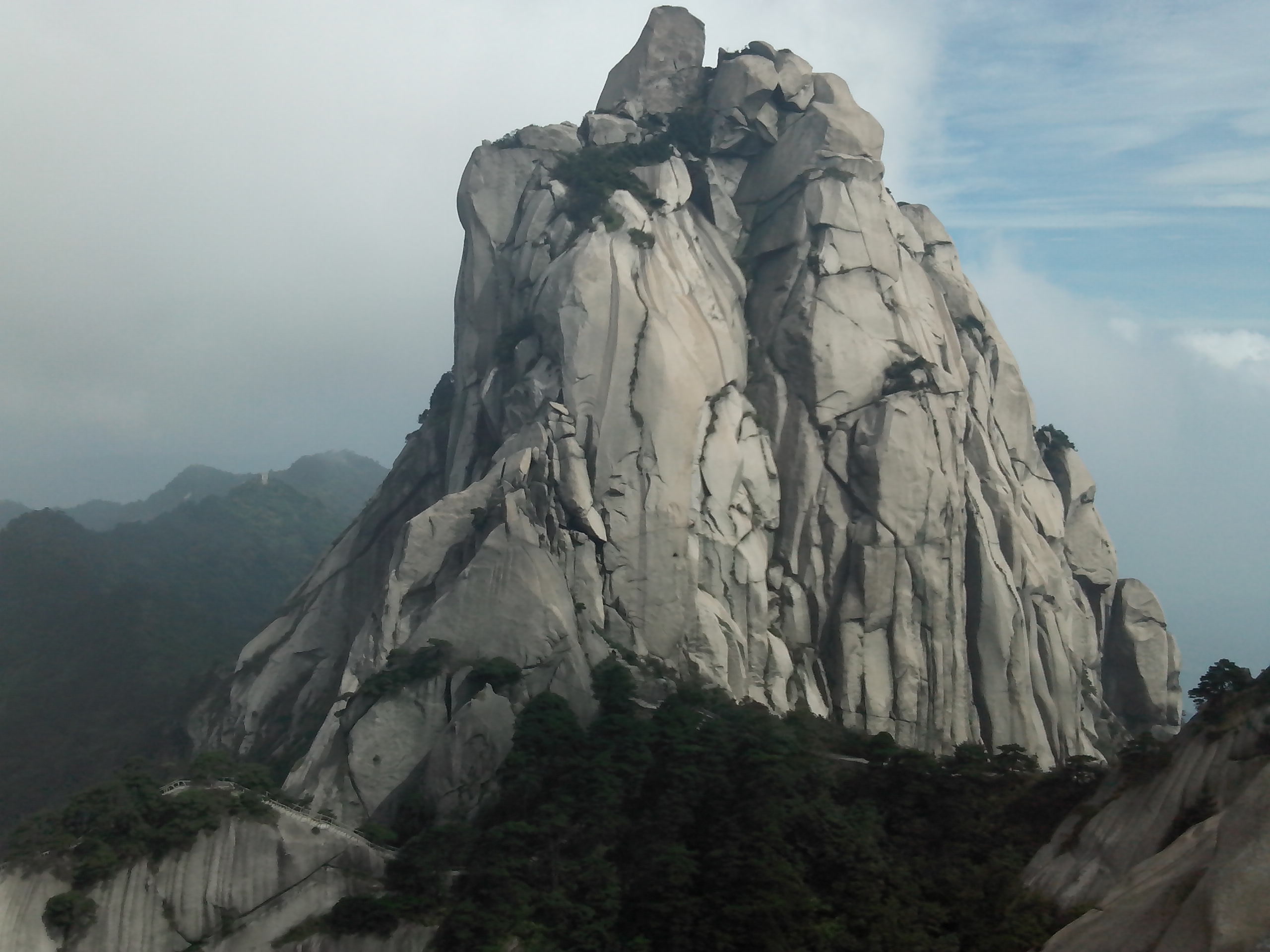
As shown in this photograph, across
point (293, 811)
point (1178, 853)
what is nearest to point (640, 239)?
point (293, 811)

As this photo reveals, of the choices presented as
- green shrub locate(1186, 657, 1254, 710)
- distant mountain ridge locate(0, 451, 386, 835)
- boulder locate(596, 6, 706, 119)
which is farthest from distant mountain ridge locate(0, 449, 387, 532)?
green shrub locate(1186, 657, 1254, 710)

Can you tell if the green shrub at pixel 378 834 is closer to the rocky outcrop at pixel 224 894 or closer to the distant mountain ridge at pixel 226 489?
the rocky outcrop at pixel 224 894

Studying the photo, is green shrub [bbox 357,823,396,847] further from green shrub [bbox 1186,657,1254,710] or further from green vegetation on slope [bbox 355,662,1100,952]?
green shrub [bbox 1186,657,1254,710]

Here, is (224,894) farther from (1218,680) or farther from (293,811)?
(1218,680)

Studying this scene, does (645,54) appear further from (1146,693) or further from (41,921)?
(41,921)

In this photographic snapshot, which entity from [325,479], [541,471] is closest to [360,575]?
[541,471]

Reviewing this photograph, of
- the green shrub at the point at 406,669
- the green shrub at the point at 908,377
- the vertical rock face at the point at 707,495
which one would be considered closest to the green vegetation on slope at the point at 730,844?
the vertical rock face at the point at 707,495
